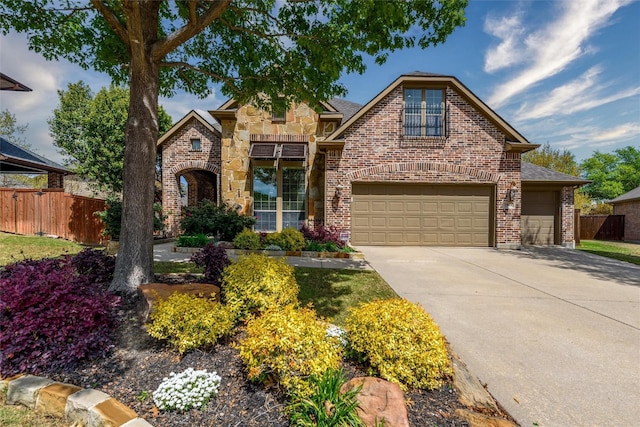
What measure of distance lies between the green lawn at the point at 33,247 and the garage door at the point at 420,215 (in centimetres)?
952

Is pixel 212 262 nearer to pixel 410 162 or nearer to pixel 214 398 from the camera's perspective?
pixel 214 398

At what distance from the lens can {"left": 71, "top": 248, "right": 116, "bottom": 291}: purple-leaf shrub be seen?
14.2 ft

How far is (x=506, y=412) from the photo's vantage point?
2.28m

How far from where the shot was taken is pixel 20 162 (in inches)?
443

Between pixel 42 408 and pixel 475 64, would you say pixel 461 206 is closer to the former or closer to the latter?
pixel 475 64

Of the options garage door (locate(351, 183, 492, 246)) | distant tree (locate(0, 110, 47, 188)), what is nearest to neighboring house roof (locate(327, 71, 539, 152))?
garage door (locate(351, 183, 492, 246))

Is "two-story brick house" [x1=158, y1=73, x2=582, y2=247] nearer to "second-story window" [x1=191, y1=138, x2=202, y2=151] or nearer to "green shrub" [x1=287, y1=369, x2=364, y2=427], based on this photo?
"second-story window" [x1=191, y1=138, x2=202, y2=151]

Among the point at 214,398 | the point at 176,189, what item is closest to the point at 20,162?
the point at 176,189

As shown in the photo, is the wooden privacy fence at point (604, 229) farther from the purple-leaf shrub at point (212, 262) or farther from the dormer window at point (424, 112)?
the purple-leaf shrub at point (212, 262)

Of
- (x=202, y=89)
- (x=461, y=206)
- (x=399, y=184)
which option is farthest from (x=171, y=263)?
(x=461, y=206)

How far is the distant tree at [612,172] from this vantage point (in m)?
35.3

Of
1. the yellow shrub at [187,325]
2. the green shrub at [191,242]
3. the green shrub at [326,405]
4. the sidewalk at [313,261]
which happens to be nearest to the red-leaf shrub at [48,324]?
the yellow shrub at [187,325]

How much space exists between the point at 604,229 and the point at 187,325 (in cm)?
2484

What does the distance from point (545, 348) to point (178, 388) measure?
3.91 metres
